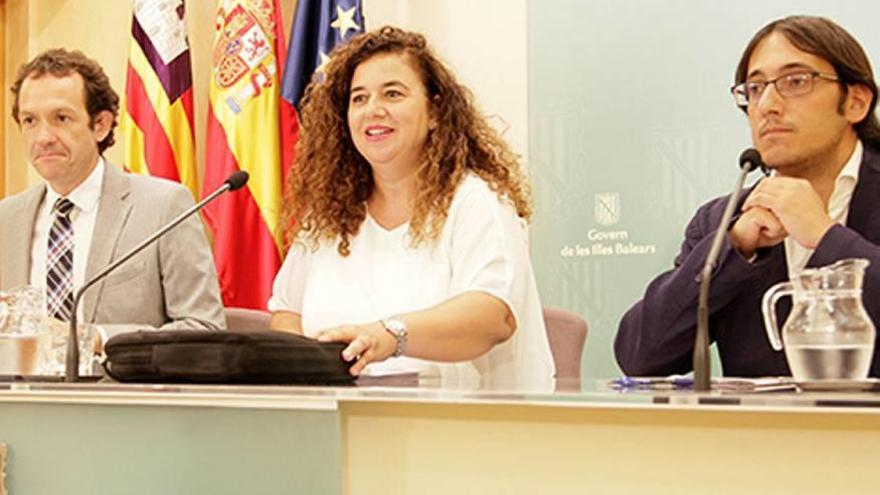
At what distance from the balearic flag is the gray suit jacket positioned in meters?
1.00

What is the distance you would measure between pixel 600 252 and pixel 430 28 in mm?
1065

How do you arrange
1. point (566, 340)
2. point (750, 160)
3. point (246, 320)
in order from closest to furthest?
point (750, 160), point (566, 340), point (246, 320)

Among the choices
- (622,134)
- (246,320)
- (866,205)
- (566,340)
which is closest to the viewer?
(866,205)

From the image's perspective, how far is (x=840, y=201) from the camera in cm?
212

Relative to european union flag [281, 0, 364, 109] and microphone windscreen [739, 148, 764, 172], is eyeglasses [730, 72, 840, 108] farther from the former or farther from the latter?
european union flag [281, 0, 364, 109]

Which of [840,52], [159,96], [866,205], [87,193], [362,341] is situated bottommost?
[362,341]

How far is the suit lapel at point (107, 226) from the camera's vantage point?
9.43ft

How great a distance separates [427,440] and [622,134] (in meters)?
2.56

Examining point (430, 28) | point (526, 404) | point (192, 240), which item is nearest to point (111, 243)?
point (192, 240)

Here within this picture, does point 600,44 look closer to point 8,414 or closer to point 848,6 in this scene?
point 848,6

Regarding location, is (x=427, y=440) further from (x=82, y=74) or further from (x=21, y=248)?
(x=82, y=74)

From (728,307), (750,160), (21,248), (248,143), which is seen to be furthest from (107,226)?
(750,160)

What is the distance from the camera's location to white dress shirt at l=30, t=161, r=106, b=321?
9.61 feet

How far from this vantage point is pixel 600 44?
12.5 ft
